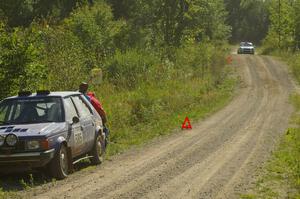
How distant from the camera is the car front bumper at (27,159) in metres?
10.1

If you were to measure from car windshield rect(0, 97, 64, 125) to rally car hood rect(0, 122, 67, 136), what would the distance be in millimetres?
291

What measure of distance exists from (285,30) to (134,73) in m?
39.6

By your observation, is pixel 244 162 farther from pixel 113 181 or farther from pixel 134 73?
pixel 134 73

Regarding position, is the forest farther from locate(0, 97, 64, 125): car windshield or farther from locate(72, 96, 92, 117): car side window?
locate(0, 97, 64, 125): car windshield

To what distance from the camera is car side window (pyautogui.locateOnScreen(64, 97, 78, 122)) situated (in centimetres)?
1135

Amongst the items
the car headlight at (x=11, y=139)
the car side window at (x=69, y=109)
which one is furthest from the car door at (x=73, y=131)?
the car headlight at (x=11, y=139)

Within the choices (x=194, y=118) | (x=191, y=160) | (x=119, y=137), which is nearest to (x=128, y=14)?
(x=194, y=118)

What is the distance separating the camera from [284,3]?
217 feet

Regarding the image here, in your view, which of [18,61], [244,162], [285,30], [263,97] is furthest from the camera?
[285,30]

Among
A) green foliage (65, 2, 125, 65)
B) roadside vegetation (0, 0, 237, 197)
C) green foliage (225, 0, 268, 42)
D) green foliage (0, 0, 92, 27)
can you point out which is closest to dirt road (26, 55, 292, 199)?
roadside vegetation (0, 0, 237, 197)

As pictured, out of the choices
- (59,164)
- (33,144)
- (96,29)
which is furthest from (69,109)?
(96,29)

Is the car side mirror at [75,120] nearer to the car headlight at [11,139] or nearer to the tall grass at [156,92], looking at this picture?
the car headlight at [11,139]

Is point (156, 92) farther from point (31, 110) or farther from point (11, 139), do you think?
point (11, 139)

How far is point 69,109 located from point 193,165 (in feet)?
10.8
